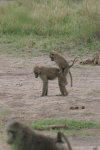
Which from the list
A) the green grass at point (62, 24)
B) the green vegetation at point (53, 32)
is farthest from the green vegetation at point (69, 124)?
the green grass at point (62, 24)

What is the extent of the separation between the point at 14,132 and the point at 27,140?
0.14m

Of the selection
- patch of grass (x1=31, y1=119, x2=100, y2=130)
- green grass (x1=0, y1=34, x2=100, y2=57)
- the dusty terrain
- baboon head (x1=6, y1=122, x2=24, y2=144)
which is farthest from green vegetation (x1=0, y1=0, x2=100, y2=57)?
baboon head (x1=6, y1=122, x2=24, y2=144)

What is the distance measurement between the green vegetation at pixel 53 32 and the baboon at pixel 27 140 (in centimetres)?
895

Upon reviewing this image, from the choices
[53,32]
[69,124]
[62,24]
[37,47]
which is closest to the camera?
[69,124]

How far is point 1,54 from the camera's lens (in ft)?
44.1

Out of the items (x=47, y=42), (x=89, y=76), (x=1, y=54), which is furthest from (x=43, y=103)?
(x=47, y=42)

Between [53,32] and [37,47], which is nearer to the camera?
[37,47]

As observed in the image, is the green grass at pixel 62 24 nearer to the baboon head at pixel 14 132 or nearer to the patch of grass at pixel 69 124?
the patch of grass at pixel 69 124

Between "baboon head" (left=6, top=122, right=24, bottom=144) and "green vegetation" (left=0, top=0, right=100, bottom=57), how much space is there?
895 cm

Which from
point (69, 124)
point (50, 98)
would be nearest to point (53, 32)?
point (50, 98)

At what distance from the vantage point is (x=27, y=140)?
268 centimetres

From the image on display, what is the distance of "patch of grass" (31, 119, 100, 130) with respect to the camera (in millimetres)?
5035

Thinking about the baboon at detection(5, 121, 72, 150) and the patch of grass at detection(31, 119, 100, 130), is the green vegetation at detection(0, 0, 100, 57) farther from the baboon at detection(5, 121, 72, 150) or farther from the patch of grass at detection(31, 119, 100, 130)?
the baboon at detection(5, 121, 72, 150)

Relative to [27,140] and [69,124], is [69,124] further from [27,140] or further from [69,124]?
[27,140]
